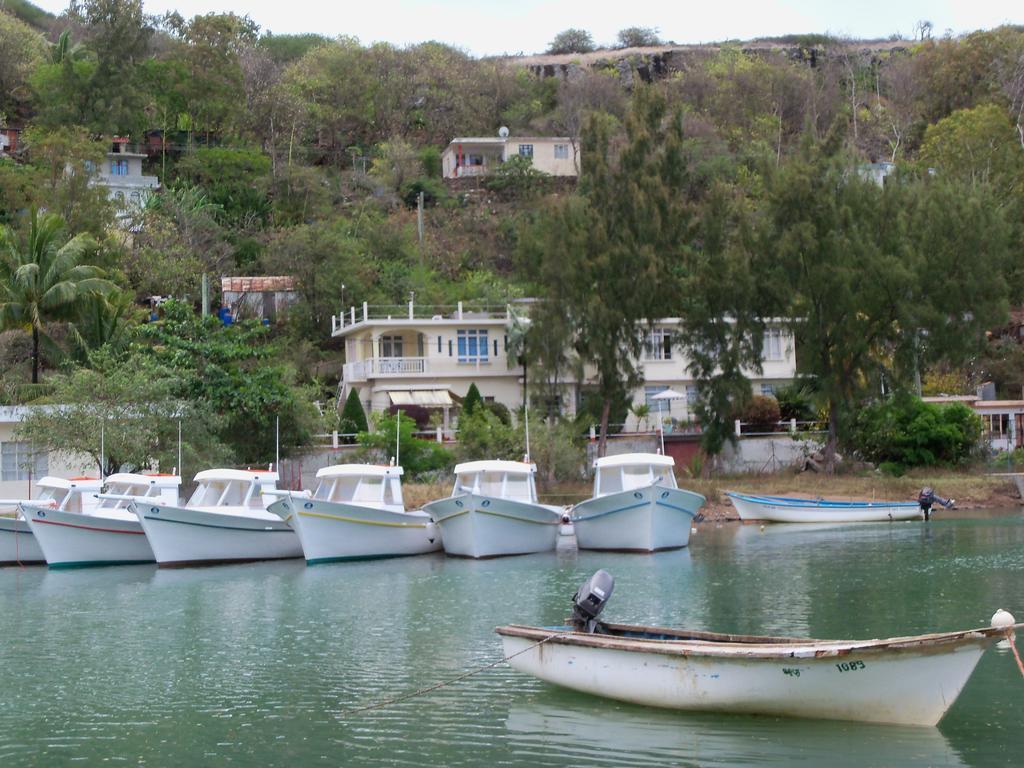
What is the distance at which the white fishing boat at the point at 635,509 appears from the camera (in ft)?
130

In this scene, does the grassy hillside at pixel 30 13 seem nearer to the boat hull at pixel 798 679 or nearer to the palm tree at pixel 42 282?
the palm tree at pixel 42 282

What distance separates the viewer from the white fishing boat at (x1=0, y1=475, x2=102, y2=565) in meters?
40.3

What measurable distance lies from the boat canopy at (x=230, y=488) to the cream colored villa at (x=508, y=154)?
→ 5446 cm

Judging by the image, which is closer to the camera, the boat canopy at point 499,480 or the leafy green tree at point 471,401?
the boat canopy at point 499,480

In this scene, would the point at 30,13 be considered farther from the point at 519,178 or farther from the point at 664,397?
the point at 664,397

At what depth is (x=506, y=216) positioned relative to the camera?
8756 cm

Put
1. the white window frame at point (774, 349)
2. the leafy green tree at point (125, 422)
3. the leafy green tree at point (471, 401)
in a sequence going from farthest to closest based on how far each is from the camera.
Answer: the white window frame at point (774, 349), the leafy green tree at point (471, 401), the leafy green tree at point (125, 422)

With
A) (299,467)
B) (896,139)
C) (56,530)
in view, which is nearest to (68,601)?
(56,530)

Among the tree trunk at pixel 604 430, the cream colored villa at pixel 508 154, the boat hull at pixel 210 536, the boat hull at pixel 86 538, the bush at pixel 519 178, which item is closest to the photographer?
the boat hull at pixel 210 536

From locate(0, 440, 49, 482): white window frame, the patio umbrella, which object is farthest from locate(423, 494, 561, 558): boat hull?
the patio umbrella

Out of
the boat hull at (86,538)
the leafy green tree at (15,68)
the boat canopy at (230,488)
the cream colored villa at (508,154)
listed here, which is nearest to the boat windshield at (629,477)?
the boat canopy at (230,488)

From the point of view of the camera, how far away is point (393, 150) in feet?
309

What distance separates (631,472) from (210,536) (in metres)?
13.1

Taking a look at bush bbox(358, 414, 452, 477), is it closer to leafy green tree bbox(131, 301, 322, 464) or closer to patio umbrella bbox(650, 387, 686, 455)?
leafy green tree bbox(131, 301, 322, 464)
